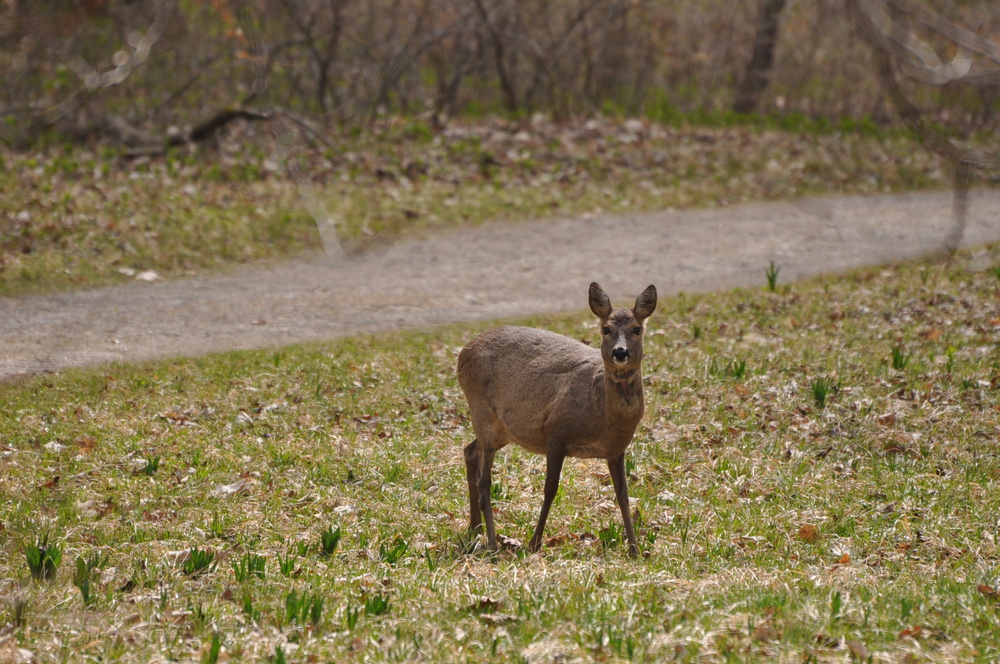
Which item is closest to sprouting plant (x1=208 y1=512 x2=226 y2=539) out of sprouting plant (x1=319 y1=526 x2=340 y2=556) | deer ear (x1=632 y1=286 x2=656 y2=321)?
sprouting plant (x1=319 y1=526 x2=340 y2=556)

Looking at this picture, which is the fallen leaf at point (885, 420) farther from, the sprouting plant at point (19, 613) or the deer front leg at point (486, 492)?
the sprouting plant at point (19, 613)

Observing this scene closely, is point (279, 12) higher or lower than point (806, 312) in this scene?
higher

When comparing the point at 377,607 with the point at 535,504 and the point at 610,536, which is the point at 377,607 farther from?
the point at 535,504

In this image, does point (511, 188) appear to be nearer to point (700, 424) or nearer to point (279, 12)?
point (279, 12)

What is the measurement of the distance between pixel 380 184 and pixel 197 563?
1107 cm

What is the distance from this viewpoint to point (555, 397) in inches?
231

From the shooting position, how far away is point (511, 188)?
16.3 meters

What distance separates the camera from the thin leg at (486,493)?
6.13 metres

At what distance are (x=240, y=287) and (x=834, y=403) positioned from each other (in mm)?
7077

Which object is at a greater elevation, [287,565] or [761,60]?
[761,60]

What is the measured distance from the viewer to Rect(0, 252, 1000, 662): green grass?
15.0ft

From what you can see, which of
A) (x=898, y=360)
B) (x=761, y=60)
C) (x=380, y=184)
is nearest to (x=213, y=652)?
(x=898, y=360)

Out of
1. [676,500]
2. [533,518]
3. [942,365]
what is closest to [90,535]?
[533,518]

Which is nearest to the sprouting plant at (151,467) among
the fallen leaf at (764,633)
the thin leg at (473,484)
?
the thin leg at (473,484)
